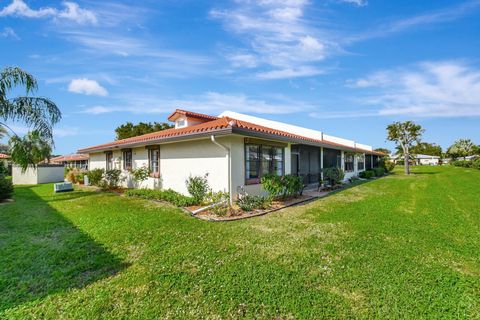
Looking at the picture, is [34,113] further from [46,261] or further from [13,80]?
[46,261]

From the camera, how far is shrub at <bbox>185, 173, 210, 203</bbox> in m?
9.09

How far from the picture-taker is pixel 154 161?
1248 centimetres

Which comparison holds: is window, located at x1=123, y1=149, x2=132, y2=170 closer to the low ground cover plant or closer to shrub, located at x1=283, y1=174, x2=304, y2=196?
shrub, located at x1=283, y1=174, x2=304, y2=196

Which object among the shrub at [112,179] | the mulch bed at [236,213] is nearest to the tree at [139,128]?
the shrub at [112,179]

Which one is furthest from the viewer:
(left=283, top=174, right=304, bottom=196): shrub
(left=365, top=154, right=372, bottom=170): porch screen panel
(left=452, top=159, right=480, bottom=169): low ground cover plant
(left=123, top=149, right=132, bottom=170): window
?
(left=452, top=159, right=480, bottom=169): low ground cover plant

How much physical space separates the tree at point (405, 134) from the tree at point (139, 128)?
31.2 meters

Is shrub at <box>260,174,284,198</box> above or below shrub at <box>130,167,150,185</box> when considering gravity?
below

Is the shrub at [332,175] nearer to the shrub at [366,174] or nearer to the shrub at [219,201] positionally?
the shrub at [219,201]

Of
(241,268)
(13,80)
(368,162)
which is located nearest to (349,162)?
(368,162)

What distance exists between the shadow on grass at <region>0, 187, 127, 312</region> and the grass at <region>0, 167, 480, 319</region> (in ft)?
0.07

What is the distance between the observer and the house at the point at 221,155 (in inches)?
339

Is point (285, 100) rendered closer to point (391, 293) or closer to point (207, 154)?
point (207, 154)

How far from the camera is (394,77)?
1405cm

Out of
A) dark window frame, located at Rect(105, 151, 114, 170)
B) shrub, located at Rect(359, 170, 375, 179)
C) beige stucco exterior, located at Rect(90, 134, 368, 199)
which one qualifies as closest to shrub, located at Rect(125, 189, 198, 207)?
beige stucco exterior, located at Rect(90, 134, 368, 199)
